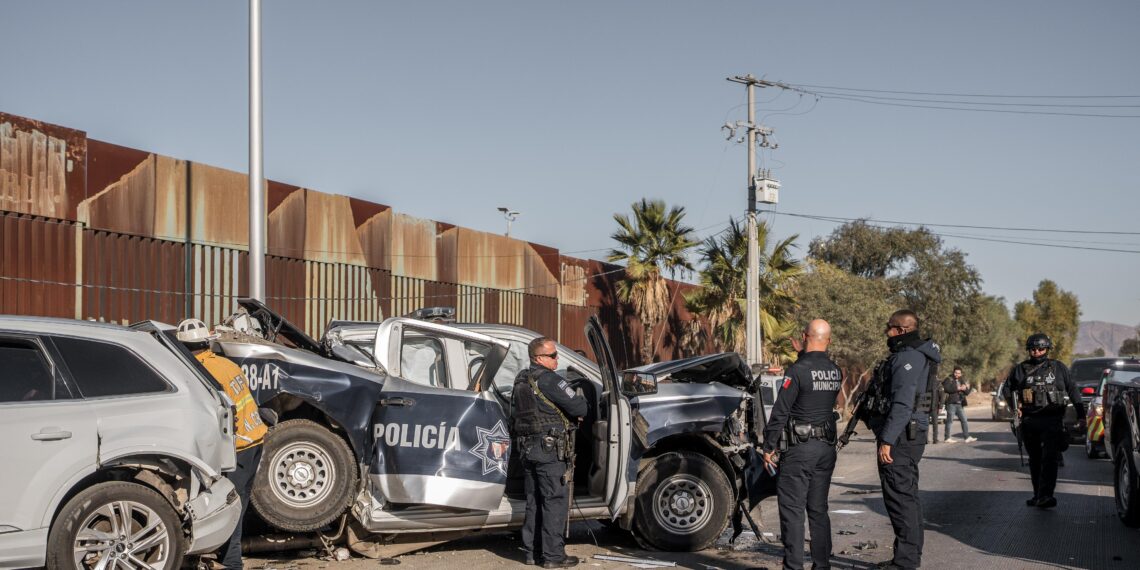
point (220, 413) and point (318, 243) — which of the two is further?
point (318, 243)

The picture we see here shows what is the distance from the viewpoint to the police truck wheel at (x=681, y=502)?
29.5 ft

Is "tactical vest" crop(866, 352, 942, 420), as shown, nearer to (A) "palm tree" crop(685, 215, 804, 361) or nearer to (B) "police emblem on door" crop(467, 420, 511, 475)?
(B) "police emblem on door" crop(467, 420, 511, 475)

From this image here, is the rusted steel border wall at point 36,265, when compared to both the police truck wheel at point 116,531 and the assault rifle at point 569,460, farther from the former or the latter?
the assault rifle at point 569,460

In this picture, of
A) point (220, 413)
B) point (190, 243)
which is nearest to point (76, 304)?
point (190, 243)

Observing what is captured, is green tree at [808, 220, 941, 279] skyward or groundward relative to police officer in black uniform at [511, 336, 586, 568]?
skyward

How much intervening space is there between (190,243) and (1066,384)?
13.4 m

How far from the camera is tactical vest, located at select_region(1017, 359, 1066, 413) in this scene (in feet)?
36.3

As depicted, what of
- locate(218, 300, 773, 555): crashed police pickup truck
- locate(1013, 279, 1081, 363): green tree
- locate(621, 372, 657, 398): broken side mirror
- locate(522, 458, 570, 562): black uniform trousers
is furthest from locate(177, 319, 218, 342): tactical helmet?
locate(1013, 279, 1081, 363): green tree

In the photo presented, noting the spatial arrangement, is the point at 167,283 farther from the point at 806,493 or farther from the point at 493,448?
the point at 806,493

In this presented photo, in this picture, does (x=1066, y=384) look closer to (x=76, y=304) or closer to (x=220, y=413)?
(x=220, y=413)

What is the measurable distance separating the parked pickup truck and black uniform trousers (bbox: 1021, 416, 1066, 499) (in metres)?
0.51

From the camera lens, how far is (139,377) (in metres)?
6.51

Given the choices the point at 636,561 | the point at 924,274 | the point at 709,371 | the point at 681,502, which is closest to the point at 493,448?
the point at 636,561

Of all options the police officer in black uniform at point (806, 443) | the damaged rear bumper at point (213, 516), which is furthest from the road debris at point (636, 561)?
the damaged rear bumper at point (213, 516)
